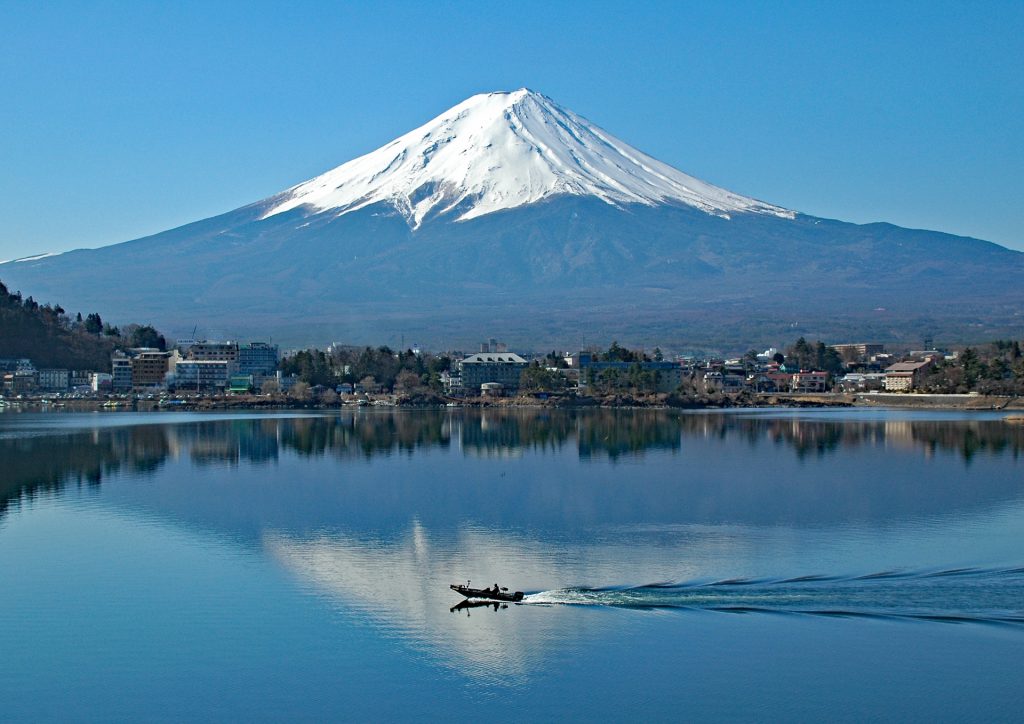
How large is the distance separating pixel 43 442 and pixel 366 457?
5.90 metres

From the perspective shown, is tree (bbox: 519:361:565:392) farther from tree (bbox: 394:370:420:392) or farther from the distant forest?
the distant forest

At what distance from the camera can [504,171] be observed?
297ft

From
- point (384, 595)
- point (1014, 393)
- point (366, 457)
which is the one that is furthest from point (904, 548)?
point (1014, 393)

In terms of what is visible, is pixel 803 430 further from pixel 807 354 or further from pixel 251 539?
pixel 807 354

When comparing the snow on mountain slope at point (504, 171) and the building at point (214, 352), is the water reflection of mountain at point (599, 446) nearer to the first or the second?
the building at point (214, 352)

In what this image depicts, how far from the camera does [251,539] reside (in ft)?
37.9

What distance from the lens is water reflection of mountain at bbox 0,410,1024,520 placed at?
14523 mm

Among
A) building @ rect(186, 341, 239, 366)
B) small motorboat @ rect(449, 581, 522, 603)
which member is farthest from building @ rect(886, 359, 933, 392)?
small motorboat @ rect(449, 581, 522, 603)

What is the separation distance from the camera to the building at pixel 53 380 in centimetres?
4134

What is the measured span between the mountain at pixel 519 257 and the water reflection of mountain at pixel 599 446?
4275 centimetres

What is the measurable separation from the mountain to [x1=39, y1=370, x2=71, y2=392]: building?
27.5m

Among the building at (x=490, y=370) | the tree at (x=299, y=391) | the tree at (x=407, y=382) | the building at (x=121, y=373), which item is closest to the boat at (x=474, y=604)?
the tree at (x=299, y=391)

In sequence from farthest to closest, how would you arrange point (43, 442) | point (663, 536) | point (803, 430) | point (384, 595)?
point (803, 430)
point (43, 442)
point (663, 536)
point (384, 595)

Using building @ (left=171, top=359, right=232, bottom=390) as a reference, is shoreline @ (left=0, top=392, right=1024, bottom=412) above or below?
below
